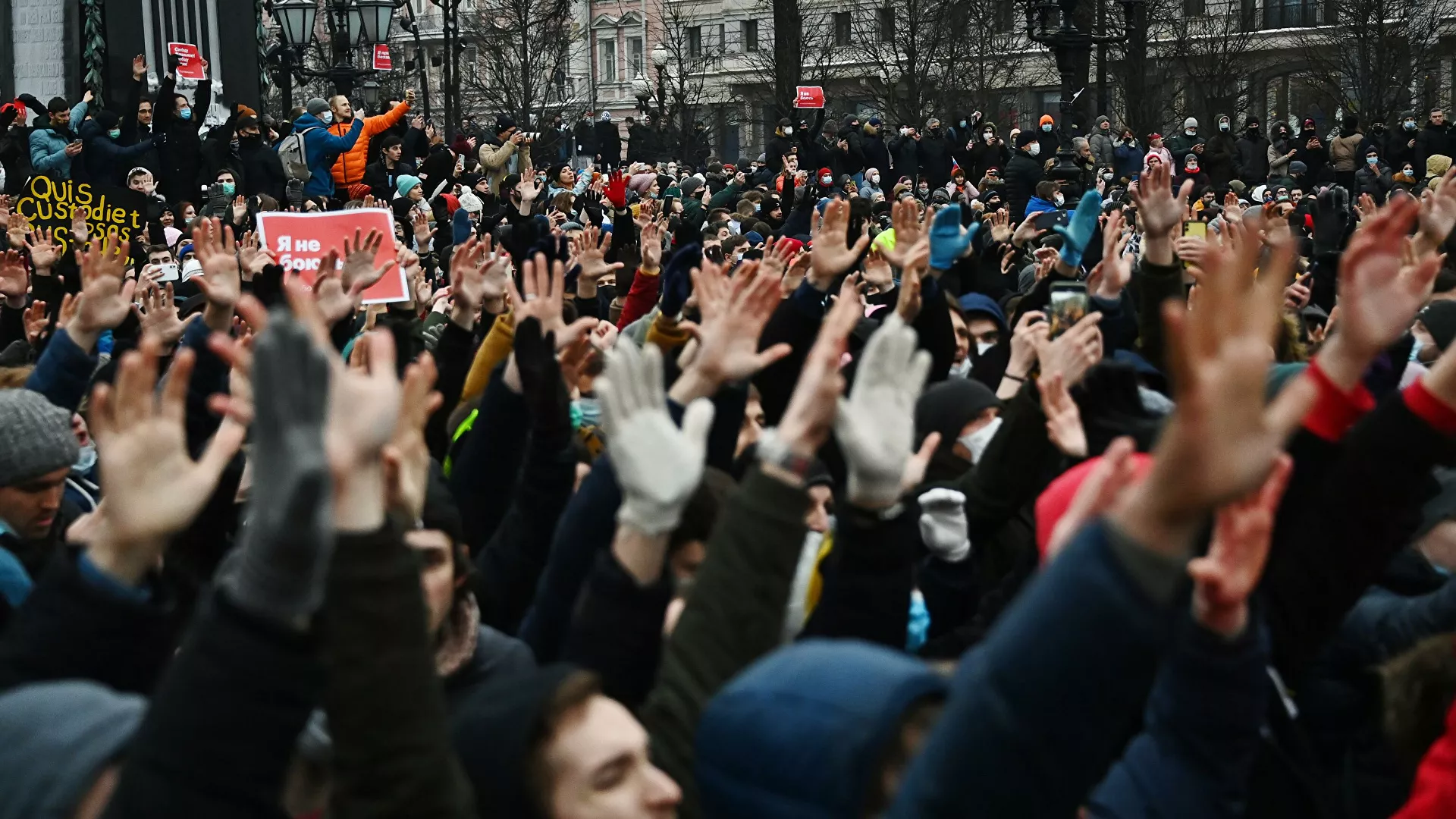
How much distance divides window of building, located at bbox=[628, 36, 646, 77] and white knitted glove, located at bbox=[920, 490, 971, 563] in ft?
254

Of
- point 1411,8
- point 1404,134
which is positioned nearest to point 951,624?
point 1404,134

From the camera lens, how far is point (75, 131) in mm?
18031

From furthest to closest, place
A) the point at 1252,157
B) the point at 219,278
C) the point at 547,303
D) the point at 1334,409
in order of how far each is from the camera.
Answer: the point at 1252,157, the point at 219,278, the point at 547,303, the point at 1334,409

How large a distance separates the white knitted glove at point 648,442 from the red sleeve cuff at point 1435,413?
1.12 metres

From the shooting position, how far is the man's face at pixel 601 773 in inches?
103

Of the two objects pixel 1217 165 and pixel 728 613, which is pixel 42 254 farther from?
pixel 1217 165

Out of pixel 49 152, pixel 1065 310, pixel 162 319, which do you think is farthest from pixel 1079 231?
pixel 49 152

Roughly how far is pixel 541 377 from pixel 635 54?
262 ft

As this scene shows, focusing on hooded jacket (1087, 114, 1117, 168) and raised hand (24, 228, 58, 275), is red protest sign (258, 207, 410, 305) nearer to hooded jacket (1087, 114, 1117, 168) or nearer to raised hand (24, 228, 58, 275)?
raised hand (24, 228, 58, 275)

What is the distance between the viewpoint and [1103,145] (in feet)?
80.7

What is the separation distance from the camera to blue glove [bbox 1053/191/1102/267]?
7.45 m

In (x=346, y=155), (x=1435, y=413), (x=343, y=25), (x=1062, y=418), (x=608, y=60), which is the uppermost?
(x=608, y=60)

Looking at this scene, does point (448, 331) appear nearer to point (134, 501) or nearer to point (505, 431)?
point (505, 431)

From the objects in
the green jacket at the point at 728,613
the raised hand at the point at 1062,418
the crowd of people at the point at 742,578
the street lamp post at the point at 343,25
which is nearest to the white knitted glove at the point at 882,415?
the crowd of people at the point at 742,578
